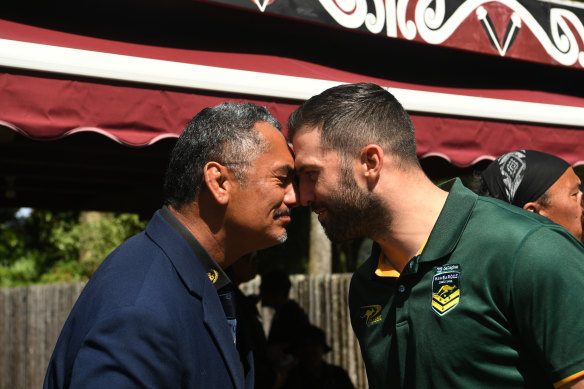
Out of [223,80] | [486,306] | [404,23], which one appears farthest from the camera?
[404,23]

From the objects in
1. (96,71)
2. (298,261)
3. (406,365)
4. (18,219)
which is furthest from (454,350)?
(18,219)

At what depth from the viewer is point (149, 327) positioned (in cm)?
154

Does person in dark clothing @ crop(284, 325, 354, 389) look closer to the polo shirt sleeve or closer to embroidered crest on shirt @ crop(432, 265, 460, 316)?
embroidered crest on shirt @ crop(432, 265, 460, 316)

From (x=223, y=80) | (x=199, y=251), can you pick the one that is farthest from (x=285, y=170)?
(x=223, y=80)

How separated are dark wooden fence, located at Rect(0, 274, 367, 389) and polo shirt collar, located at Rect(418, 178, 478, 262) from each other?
6155 mm

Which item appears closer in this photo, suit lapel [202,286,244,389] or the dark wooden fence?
suit lapel [202,286,244,389]

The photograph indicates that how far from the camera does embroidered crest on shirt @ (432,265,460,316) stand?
5.79 ft

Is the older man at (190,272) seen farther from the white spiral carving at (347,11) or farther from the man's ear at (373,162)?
the white spiral carving at (347,11)

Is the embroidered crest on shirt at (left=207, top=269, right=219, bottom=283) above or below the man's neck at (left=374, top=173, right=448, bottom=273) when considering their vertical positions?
below

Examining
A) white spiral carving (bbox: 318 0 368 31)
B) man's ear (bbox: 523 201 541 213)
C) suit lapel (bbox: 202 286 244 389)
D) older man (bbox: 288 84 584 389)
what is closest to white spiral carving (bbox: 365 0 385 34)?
white spiral carving (bbox: 318 0 368 31)

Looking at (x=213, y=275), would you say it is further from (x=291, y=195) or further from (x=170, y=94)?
(x=170, y=94)

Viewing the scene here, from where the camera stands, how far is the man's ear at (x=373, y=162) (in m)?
2.09

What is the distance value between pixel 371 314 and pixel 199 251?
0.63 metres

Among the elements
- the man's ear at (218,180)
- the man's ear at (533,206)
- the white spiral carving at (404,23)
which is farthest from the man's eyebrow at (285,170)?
the white spiral carving at (404,23)
